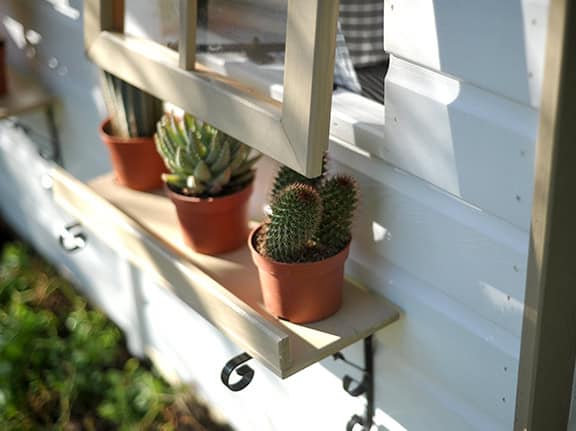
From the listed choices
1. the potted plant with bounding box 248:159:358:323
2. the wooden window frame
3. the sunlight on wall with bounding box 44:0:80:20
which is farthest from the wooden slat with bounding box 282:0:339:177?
the sunlight on wall with bounding box 44:0:80:20

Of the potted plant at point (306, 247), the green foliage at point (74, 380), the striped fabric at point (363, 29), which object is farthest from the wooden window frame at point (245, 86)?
the green foliage at point (74, 380)

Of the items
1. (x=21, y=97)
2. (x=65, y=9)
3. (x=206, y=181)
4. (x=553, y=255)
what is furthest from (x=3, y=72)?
(x=553, y=255)

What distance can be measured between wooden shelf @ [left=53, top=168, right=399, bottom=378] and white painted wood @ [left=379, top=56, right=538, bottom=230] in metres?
0.29

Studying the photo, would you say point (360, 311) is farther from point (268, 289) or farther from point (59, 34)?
point (59, 34)

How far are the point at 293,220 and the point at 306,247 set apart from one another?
0.10 metres

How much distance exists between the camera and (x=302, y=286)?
4.64ft

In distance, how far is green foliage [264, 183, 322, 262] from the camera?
132 centimetres

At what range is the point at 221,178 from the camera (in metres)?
1.58

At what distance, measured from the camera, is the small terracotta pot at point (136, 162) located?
1.81m

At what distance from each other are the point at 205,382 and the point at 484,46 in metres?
1.31

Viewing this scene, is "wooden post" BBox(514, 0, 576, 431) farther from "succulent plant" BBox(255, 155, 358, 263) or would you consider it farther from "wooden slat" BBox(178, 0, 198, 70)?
"wooden slat" BBox(178, 0, 198, 70)

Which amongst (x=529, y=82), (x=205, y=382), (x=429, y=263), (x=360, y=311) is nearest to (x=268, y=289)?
(x=360, y=311)

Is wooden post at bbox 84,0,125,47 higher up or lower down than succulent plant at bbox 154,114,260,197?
higher up

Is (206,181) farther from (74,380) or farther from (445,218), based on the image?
(74,380)
